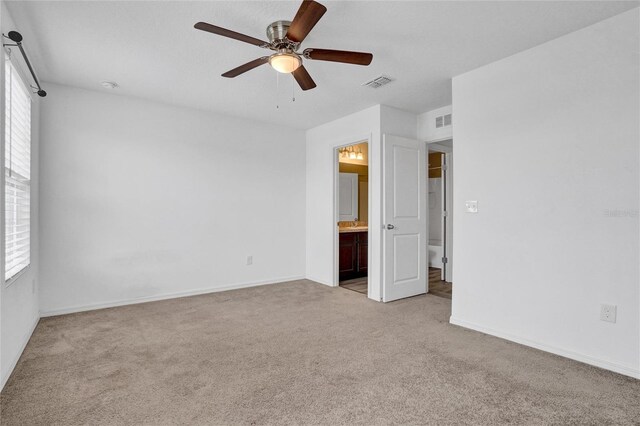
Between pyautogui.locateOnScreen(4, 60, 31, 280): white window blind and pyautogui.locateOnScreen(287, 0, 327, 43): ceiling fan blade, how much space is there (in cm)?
205

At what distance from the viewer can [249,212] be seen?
16.8 ft

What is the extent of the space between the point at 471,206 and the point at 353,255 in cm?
270

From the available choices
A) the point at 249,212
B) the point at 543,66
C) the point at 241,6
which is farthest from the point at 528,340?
the point at 249,212

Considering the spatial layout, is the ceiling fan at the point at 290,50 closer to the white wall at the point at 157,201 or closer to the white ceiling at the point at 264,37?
the white ceiling at the point at 264,37

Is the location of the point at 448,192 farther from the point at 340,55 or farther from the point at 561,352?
the point at 340,55

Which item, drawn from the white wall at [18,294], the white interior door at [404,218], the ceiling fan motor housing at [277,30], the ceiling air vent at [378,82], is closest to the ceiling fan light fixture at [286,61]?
the ceiling fan motor housing at [277,30]

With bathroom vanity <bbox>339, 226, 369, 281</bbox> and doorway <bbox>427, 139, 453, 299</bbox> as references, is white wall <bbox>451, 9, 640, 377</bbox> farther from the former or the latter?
bathroom vanity <bbox>339, 226, 369, 281</bbox>

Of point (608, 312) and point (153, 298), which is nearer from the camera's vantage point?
point (608, 312)

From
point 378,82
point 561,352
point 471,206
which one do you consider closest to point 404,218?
point 471,206

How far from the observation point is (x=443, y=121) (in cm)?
441

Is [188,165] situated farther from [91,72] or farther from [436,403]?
[436,403]

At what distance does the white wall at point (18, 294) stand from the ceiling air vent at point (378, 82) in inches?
118

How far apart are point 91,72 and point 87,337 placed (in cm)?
259

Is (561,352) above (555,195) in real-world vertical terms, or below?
below
